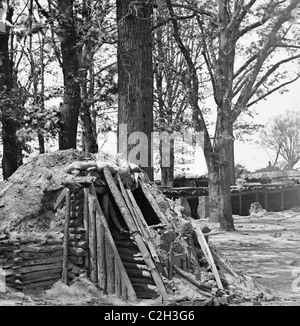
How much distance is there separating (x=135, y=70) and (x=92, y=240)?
14.3ft

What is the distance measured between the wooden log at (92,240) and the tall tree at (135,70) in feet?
10.1

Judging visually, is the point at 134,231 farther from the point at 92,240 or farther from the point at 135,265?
the point at 92,240

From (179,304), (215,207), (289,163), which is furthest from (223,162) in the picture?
(289,163)

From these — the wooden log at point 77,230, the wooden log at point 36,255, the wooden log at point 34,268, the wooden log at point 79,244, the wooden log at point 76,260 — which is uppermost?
the wooden log at point 77,230

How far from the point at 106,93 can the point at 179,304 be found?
424 inches

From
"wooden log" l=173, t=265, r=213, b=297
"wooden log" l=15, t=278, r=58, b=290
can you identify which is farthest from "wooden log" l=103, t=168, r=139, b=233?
"wooden log" l=15, t=278, r=58, b=290

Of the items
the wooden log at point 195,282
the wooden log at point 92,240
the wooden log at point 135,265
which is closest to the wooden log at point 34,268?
the wooden log at point 92,240

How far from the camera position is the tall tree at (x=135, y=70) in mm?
10562

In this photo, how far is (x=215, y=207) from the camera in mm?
18219

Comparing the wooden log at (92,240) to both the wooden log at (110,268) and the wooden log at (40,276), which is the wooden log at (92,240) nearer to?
the wooden log at (110,268)

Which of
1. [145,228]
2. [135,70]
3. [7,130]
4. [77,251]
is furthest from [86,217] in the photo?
[7,130]

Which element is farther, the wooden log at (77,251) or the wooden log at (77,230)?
the wooden log at (77,230)

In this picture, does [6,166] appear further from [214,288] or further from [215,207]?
[214,288]

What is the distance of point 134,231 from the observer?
743cm
